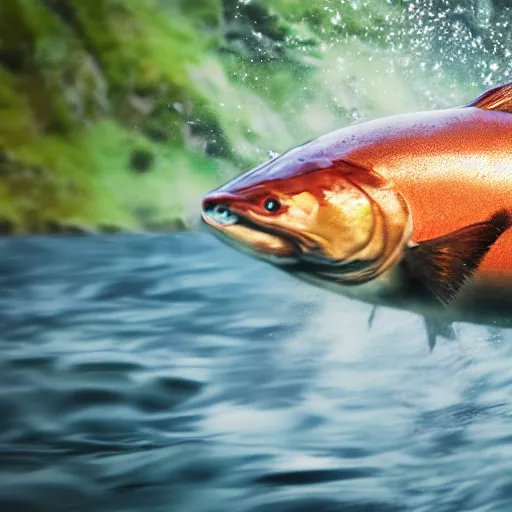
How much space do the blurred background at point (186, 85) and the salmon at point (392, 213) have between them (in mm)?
534

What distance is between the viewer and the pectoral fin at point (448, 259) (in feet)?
1.90

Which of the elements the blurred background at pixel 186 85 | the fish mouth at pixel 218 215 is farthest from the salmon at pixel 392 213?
the blurred background at pixel 186 85

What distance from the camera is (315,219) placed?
1.92 ft

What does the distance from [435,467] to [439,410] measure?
3.5 inches

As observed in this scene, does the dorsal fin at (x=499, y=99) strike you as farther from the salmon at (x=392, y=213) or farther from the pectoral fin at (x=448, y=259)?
the pectoral fin at (x=448, y=259)

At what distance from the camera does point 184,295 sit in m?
1.05

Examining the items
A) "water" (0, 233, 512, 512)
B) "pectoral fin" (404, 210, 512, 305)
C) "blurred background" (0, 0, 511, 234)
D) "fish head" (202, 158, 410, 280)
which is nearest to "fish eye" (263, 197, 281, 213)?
"fish head" (202, 158, 410, 280)

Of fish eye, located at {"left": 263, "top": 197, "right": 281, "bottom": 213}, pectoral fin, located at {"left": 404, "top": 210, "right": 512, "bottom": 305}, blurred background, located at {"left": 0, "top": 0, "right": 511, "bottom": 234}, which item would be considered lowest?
pectoral fin, located at {"left": 404, "top": 210, "right": 512, "bottom": 305}

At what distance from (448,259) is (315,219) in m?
0.11

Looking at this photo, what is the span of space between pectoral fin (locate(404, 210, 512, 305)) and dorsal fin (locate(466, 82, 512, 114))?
0.38 feet

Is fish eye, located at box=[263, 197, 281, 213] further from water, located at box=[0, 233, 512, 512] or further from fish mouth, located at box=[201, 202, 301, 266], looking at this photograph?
water, located at box=[0, 233, 512, 512]

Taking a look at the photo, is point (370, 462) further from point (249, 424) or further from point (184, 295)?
point (184, 295)

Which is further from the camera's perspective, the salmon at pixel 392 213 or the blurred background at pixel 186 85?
the blurred background at pixel 186 85

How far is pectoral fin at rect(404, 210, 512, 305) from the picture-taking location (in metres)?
0.58
